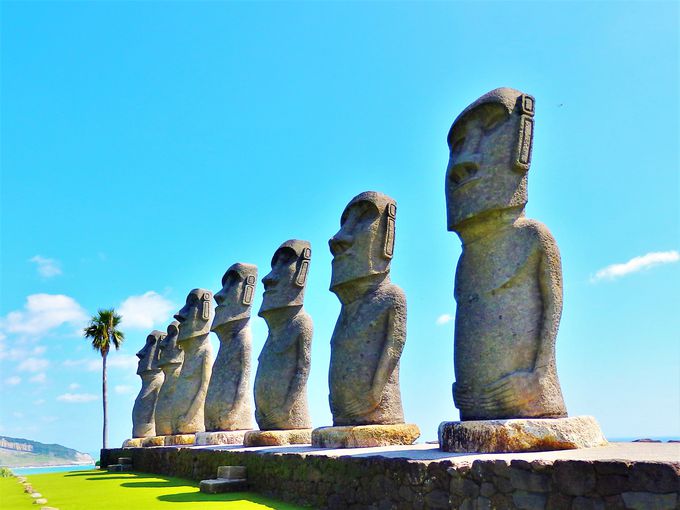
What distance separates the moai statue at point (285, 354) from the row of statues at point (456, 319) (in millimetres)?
23

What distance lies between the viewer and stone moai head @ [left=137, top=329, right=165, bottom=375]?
20531mm

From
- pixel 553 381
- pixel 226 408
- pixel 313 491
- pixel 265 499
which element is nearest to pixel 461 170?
pixel 553 381

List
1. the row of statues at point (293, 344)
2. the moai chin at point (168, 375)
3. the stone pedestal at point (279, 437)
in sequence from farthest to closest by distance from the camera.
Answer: the moai chin at point (168, 375), the stone pedestal at point (279, 437), the row of statues at point (293, 344)

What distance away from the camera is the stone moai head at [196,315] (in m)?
16.3

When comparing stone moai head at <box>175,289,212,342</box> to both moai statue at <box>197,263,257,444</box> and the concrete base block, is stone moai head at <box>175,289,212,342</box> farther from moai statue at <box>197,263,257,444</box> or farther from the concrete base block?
the concrete base block

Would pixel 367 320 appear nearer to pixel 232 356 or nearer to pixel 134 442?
pixel 232 356

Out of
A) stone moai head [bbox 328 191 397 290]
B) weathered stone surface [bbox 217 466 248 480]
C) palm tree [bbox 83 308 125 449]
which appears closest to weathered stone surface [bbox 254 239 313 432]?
weathered stone surface [bbox 217 466 248 480]

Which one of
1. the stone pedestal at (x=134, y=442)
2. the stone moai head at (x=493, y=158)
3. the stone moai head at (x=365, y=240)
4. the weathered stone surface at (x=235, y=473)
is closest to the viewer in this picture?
the stone moai head at (x=493, y=158)

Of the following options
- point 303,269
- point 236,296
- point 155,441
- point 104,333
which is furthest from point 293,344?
point 104,333

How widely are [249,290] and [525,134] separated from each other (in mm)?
8359

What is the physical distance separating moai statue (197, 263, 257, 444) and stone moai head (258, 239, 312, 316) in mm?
1991

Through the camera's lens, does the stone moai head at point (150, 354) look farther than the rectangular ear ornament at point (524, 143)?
Yes

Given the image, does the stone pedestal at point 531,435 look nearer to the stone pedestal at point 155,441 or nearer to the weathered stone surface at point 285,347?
the weathered stone surface at point 285,347

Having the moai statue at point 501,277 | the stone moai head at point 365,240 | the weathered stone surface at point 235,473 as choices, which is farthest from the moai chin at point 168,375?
the moai statue at point 501,277
